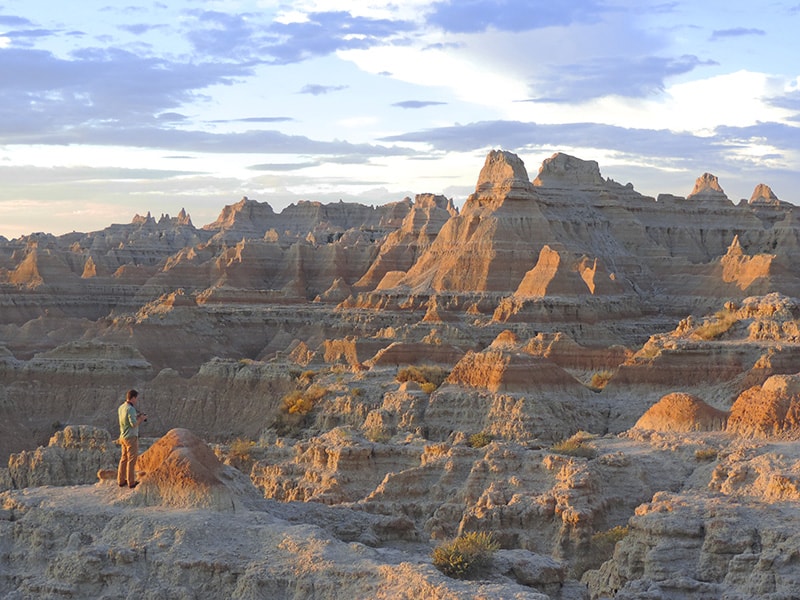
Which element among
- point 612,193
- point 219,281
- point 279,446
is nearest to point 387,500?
point 279,446

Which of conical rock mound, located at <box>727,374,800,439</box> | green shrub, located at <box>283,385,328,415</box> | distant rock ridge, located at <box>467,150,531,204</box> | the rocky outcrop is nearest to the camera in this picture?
conical rock mound, located at <box>727,374,800,439</box>

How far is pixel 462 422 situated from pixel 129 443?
34.4 meters

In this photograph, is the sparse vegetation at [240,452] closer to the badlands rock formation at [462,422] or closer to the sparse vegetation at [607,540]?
the badlands rock formation at [462,422]

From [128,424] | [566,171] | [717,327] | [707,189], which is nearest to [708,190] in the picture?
[707,189]

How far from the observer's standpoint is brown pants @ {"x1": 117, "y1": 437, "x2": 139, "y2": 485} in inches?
1000

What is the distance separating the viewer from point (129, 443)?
25422 millimetres

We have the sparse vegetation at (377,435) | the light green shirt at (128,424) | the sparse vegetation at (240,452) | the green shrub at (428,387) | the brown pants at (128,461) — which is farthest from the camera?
the green shrub at (428,387)

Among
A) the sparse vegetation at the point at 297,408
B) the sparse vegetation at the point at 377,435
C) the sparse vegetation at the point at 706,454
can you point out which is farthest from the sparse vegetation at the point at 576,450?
the sparse vegetation at the point at 297,408

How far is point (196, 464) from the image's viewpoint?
2508cm

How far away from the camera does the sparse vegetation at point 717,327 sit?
71500 mm

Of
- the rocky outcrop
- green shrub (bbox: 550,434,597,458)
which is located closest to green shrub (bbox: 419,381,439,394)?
the rocky outcrop

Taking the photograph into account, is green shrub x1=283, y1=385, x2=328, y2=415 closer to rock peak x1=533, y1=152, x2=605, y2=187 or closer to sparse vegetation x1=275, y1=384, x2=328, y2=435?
sparse vegetation x1=275, y1=384, x2=328, y2=435

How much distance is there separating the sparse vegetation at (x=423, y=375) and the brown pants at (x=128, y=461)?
41.6m

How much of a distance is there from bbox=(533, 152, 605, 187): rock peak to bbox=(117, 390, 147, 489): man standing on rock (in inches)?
5260
